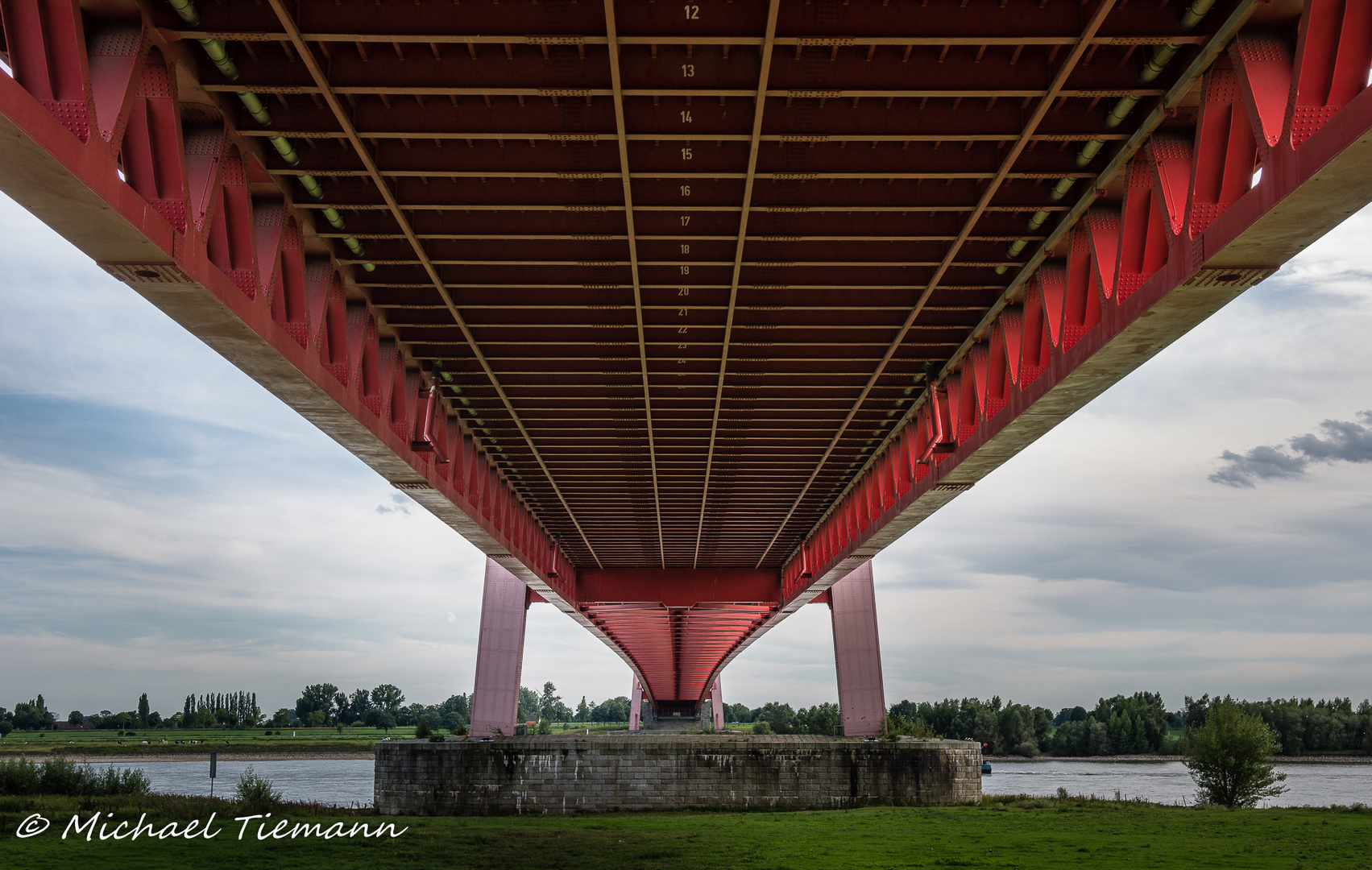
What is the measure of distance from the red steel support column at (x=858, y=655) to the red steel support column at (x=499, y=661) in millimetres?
15879

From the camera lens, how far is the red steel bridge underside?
33.7ft

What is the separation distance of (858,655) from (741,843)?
26.1m

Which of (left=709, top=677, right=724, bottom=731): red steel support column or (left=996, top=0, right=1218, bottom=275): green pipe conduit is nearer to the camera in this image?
(left=996, top=0, right=1218, bottom=275): green pipe conduit

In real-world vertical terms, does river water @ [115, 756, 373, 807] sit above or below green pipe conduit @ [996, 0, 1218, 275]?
below

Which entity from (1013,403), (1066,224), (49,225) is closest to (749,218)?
(1066,224)

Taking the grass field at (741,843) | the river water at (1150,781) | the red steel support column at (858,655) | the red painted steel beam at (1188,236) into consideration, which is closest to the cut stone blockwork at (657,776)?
the grass field at (741,843)

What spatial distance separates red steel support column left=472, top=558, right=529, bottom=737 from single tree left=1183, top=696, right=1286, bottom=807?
33.1m

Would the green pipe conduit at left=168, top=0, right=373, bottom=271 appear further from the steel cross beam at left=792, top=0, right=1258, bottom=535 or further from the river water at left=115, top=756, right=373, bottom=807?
the river water at left=115, top=756, right=373, bottom=807

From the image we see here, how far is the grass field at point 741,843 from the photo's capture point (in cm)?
2167

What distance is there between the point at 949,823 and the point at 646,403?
18.2 meters

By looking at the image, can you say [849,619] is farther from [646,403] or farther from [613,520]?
[646,403]

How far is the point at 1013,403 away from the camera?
17906mm

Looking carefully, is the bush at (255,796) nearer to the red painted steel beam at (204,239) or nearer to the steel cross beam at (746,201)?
the red painted steel beam at (204,239)

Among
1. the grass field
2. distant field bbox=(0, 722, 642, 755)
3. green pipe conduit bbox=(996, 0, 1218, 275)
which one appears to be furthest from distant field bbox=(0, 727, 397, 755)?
green pipe conduit bbox=(996, 0, 1218, 275)
